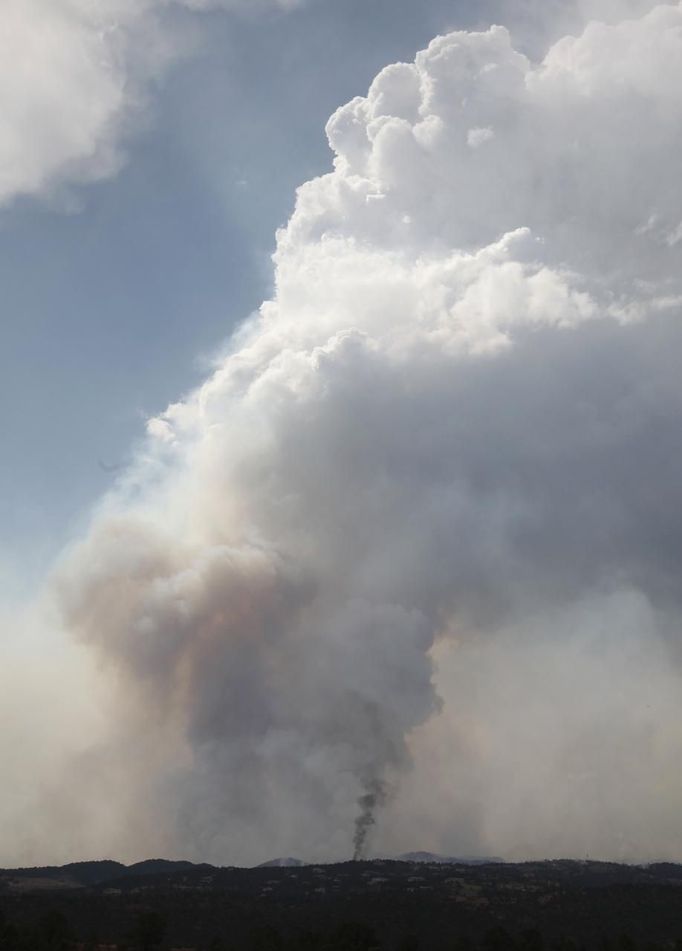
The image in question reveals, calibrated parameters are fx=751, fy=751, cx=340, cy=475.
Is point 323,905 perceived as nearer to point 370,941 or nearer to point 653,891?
point 370,941

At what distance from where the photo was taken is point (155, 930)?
414 feet

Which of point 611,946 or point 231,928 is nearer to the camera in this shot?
point 611,946

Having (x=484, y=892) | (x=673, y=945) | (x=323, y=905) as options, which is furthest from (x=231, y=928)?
(x=673, y=945)

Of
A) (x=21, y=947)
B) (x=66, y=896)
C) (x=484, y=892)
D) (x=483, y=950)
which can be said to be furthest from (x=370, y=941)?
(x=66, y=896)

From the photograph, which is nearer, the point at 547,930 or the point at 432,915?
the point at 547,930

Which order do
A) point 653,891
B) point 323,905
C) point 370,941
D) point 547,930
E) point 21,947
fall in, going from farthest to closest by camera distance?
point 653,891, point 323,905, point 547,930, point 370,941, point 21,947

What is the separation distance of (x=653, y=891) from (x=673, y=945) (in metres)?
59.7

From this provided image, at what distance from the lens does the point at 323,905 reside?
179 m

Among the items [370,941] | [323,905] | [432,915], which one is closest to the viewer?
[370,941]

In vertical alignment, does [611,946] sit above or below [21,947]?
below

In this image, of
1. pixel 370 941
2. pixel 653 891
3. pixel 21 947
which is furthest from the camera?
pixel 653 891

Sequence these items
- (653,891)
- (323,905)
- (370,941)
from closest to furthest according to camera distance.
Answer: (370,941) < (323,905) < (653,891)

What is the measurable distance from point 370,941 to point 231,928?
45196 millimetres

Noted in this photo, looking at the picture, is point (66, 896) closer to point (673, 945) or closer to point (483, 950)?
point (483, 950)
